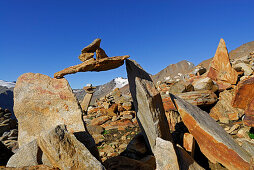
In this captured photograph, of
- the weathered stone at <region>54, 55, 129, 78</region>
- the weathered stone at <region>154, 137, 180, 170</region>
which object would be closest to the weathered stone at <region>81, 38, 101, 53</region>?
the weathered stone at <region>54, 55, 129, 78</region>

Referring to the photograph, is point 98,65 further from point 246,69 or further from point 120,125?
point 246,69

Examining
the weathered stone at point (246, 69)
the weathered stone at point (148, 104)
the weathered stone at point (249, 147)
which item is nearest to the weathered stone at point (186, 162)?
the weathered stone at point (148, 104)

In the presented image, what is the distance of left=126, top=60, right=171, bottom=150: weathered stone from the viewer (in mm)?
3510

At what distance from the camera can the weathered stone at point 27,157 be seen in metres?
2.70

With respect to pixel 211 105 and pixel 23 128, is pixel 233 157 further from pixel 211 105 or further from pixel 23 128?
pixel 23 128

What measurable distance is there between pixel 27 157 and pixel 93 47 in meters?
2.73

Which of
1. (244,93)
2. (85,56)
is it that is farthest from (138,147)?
(244,93)

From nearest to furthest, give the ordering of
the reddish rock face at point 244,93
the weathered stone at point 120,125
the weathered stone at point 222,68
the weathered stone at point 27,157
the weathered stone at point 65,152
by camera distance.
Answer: the weathered stone at point 65,152 < the weathered stone at point 27,157 < the reddish rock face at point 244,93 < the weathered stone at point 120,125 < the weathered stone at point 222,68

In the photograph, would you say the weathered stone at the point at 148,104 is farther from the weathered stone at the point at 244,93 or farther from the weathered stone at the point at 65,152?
the weathered stone at the point at 244,93

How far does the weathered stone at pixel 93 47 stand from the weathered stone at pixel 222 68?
8183mm

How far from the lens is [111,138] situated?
655 cm

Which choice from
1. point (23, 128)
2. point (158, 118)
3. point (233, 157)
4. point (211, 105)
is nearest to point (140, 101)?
point (158, 118)

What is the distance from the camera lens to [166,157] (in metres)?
2.54

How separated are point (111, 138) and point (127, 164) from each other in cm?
342
